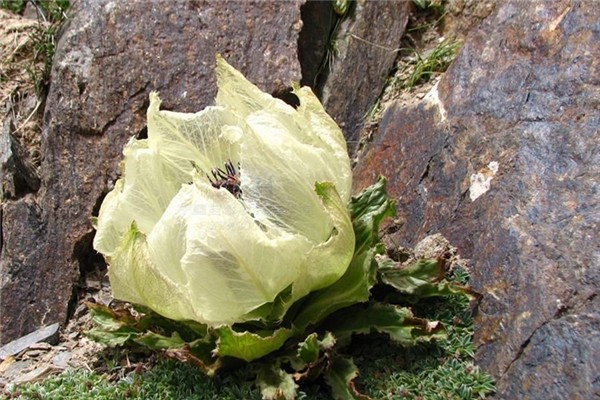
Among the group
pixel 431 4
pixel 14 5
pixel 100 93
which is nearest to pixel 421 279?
pixel 100 93

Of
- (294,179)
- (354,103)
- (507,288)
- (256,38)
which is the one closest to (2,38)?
(256,38)

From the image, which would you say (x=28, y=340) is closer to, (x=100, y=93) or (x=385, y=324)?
(x=100, y=93)

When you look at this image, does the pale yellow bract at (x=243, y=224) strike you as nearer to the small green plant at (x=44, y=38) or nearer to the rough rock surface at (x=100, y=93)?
the rough rock surface at (x=100, y=93)

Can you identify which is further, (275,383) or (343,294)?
(343,294)

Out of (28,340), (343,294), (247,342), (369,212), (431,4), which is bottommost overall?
(28,340)

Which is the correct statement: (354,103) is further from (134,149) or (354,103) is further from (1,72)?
(1,72)
